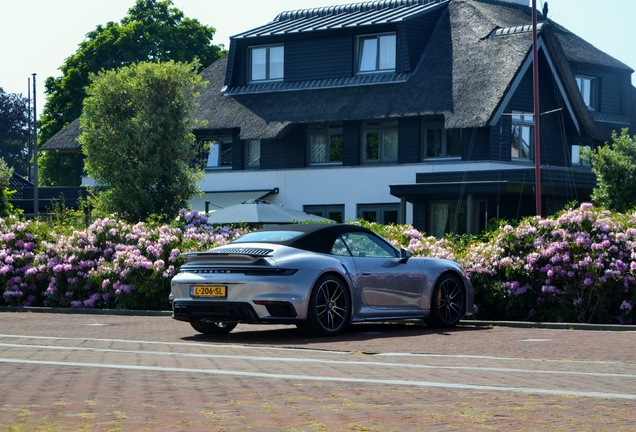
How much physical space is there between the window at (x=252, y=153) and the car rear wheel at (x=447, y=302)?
3431 cm

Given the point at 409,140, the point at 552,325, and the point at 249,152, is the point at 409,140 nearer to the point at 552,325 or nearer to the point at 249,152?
the point at 249,152

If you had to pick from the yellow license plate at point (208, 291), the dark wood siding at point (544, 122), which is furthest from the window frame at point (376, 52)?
the yellow license plate at point (208, 291)

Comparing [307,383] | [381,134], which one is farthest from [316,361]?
[381,134]

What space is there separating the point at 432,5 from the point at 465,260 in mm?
30576

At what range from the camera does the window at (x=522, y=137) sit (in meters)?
45.9

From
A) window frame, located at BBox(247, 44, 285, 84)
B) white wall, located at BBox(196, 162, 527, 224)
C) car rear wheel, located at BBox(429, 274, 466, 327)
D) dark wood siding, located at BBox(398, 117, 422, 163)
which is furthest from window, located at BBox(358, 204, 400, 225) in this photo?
car rear wheel, located at BBox(429, 274, 466, 327)

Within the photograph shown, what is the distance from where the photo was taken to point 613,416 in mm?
8133

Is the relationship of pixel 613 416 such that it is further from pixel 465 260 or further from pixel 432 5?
pixel 432 5

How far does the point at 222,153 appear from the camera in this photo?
5194 centimetres

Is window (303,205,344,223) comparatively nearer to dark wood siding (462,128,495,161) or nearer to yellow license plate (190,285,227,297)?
dark wood siding (462,128,495,161)

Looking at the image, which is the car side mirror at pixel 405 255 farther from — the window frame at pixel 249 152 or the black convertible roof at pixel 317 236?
the window frame at pixel 249 152

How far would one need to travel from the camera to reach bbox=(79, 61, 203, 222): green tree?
3466 cm

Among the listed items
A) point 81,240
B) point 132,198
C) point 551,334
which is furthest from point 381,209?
point 551,334

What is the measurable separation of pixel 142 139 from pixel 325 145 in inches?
605
